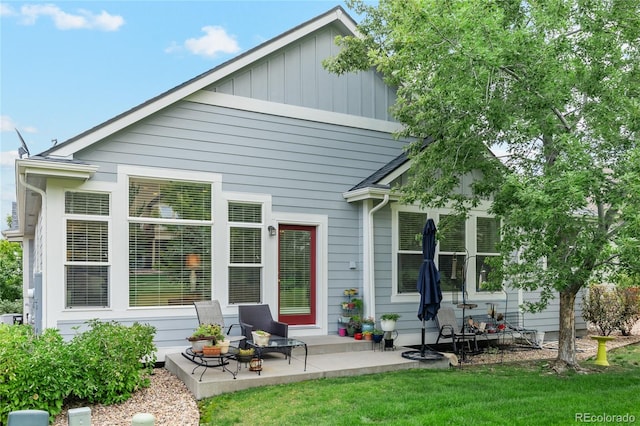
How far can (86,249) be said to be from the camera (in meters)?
7.18

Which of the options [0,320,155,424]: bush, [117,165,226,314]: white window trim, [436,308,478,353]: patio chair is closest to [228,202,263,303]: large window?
[117,165,226,314]: white window trim

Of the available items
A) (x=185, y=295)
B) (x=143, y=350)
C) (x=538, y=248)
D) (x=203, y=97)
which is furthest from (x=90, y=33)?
(x=538, y=248)

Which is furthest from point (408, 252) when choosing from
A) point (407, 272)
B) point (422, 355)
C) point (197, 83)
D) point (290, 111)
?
point (197, 83)

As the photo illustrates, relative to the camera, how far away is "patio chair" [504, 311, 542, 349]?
10383 mm

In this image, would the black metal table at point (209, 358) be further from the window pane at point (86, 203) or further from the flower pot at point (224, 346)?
the window pane at point (86, 203)

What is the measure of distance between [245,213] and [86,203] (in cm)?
241

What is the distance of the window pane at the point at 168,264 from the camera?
750 cm

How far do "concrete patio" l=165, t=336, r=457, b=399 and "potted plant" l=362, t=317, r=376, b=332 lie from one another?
262 millimetres

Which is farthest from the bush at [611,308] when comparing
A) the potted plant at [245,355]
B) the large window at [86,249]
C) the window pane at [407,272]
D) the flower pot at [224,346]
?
the large window at [86,249]

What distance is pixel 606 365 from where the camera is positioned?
818cm

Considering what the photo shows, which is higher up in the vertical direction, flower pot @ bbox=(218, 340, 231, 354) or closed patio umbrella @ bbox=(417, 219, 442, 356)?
closed patio umbrella @ bbox=(417, 219, 442, 356)

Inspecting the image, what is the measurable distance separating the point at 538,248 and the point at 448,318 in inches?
132

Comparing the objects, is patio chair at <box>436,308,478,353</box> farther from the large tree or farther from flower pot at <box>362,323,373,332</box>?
the large tree

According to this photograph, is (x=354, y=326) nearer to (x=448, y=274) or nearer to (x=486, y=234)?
(x=448, y=274)
